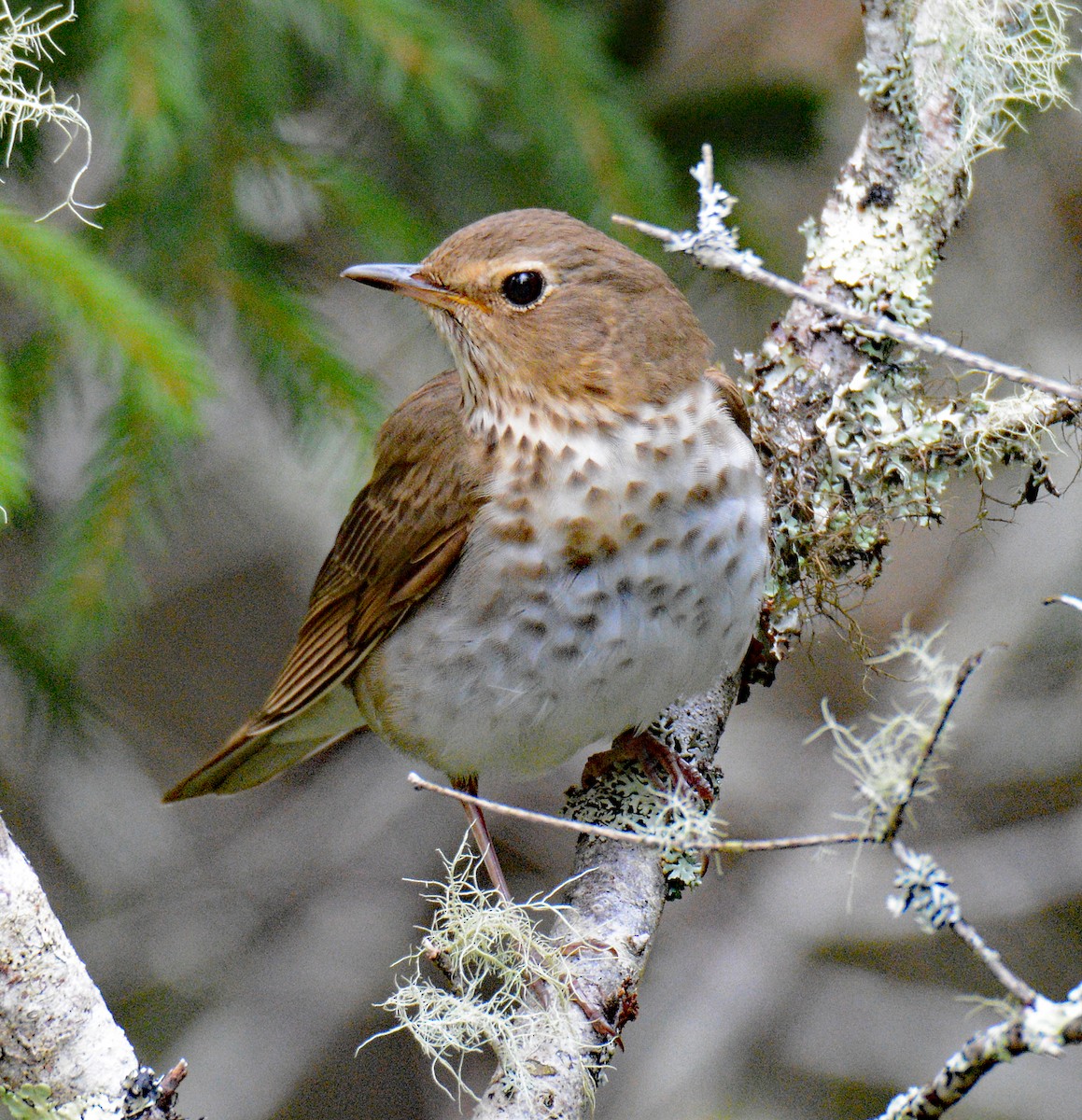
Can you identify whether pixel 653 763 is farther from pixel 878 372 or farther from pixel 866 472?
pixel 878 372

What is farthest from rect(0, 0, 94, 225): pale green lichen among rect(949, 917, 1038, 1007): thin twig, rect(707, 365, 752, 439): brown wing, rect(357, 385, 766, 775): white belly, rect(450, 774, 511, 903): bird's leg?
rect(949, 917, 1038, 1007): thin twig

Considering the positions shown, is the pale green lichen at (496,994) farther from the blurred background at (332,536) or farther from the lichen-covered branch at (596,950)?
the blurred background at (332,536)

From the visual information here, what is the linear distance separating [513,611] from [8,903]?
1048 mm

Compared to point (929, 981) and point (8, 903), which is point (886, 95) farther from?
point (929, 981)

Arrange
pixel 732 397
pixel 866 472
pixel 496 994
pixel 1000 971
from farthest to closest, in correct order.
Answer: pixel 866 472
pixel 732 397
pixel 496 994
pixel 1000 971

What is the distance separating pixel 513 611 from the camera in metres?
2.52

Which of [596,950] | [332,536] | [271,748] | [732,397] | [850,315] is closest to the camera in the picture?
[850,315]

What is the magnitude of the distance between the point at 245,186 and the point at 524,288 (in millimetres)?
707

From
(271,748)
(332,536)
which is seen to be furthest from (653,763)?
(332,536)

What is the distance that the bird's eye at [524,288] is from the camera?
100 inches

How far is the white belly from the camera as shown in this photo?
2.46 metres

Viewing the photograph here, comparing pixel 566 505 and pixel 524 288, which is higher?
pixel 524 288

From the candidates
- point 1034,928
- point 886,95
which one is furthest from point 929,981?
point 886,95

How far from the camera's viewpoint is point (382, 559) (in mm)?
2861
